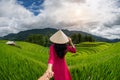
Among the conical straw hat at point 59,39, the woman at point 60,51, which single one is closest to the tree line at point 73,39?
the woman at point 60,51

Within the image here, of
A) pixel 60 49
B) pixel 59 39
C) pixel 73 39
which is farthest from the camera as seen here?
pixel 73 39

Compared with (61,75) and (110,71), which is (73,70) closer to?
(110,71)

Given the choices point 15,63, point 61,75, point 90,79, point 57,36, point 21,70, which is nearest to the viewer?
point 57,36

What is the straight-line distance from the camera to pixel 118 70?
887 cm

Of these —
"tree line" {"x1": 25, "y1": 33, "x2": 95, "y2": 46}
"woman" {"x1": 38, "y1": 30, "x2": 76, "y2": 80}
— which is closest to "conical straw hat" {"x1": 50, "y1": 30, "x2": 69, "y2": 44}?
"woman" {"x1": 38, "y1": 30, "x2": 76, "y2": 80}

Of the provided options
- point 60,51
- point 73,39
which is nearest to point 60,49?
point 60,51

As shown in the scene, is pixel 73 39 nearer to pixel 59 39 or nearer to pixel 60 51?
pixel 60 51

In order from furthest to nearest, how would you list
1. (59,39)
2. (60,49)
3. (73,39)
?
(73,39)
(60,49)
(59,39)

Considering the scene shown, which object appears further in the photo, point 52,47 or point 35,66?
point 35,66

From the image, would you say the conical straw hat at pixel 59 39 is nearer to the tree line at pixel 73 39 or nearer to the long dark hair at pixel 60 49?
the long dark hair at pixel 60 49

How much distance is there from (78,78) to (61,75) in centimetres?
142

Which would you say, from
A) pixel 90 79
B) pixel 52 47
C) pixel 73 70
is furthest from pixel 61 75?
pixel 73 70

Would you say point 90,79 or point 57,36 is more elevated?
point 57,36

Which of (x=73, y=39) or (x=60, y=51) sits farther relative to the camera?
(x=73, y=39)
